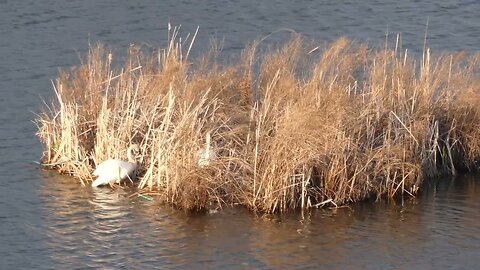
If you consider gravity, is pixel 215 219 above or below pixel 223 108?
below

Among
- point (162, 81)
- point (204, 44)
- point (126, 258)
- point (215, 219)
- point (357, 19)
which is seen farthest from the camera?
point (357, 19)

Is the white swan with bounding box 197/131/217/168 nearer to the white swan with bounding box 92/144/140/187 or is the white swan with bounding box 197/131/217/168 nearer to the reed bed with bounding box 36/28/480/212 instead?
the reed bed with bounding box 36/28/480/212

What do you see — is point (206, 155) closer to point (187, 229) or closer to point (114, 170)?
point (187, 229)

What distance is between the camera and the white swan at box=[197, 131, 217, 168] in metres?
12.8

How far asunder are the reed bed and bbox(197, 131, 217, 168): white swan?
0.13ft

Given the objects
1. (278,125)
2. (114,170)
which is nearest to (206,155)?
(278,125)

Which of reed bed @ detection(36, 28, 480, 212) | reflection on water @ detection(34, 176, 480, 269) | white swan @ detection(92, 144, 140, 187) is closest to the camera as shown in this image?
reflection on water @ detection(34, 176, 480, 269)

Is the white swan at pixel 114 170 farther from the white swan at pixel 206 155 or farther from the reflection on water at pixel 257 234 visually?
the white swan at pixel 206 155

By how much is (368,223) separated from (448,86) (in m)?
2.53

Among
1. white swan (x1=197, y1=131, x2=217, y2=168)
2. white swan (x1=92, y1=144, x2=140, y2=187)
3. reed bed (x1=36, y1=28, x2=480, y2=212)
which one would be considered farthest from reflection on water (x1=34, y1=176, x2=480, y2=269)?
white swan (x1=197, y1=131, x2=217, y2=168)

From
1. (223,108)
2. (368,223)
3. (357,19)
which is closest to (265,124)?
(223,108)

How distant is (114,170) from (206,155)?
4.30 ft

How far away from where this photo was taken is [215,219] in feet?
41.7

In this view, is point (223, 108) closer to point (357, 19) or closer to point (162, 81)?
point (162, 81)
